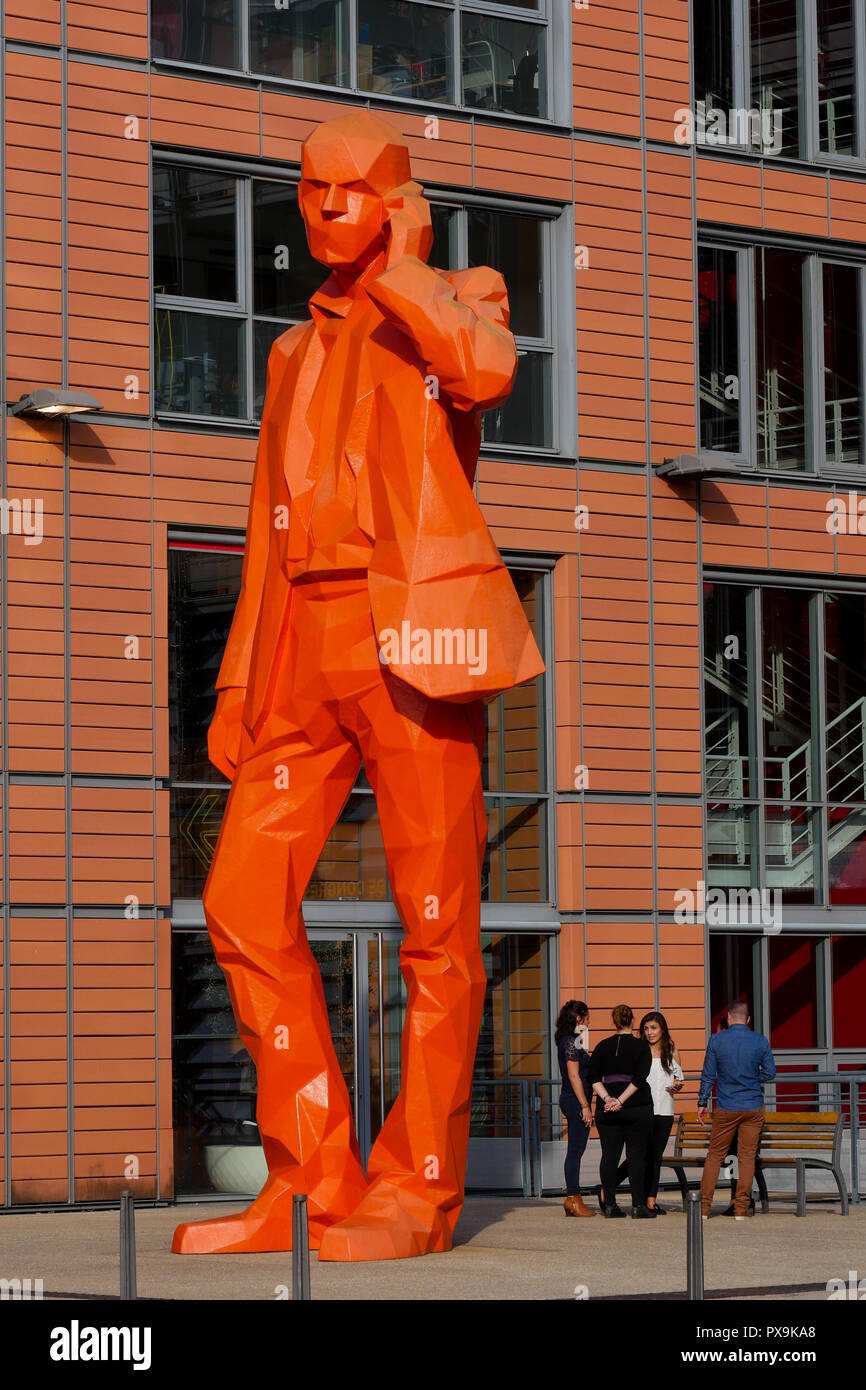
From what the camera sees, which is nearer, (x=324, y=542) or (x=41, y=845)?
(x=324, y=542)

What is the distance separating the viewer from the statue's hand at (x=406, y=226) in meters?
10.8

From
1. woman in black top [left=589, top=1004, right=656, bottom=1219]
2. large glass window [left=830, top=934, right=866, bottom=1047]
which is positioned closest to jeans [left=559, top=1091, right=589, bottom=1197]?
woman in black top [left=589, top=1004, right=656, bottom=1219]

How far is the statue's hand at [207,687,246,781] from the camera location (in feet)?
36.7

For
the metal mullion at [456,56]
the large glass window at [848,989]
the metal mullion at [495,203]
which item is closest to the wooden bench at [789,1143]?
the large glass window at [848,989]

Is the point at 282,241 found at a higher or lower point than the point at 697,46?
lower

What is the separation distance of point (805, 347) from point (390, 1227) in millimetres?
11621

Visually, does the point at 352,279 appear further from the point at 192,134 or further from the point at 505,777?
the point at 505,777

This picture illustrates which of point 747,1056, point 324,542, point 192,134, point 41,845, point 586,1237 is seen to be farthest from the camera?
point 192,134

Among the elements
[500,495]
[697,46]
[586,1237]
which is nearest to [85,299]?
[500,495]

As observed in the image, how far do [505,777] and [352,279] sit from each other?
295 inches

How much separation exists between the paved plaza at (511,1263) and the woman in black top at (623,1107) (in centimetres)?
30

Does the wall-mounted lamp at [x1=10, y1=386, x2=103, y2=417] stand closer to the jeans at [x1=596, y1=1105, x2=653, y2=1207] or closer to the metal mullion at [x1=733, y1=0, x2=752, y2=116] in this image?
the jeans at [x1=596, y1=1105, x2=653, y2=1207]

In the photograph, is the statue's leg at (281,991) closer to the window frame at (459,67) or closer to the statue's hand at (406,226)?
the statue's hand at (406,226)

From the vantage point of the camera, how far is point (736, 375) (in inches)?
759
